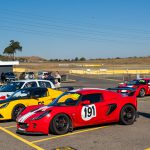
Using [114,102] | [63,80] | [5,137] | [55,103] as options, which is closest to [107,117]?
[114,102]

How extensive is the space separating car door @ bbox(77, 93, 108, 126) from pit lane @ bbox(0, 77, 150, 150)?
291 mm

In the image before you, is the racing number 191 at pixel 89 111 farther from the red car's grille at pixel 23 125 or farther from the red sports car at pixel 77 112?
the red car's grille at pixel 23 125

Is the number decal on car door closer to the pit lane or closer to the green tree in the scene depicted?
the pit lane

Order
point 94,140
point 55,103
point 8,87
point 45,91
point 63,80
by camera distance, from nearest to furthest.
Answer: point 94,140 < point 55,103 < point 45,91 < point 8,87 < point 63,80

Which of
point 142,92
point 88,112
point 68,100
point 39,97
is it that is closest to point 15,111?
point 39,97

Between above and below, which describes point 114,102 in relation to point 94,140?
above

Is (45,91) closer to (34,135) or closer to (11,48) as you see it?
(34,135)

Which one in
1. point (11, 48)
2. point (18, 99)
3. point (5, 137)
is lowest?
point (5, 137)

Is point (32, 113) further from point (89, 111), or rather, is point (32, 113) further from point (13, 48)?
point (13, 48)

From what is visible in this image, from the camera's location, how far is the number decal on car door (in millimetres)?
10664

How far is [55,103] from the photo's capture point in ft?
36.0

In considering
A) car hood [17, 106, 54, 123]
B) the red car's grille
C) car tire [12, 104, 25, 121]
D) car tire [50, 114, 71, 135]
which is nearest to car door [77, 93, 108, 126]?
car tire [50, 114, 71, 135]

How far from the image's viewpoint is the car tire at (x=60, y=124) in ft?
32.8

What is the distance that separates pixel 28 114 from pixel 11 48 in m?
154
